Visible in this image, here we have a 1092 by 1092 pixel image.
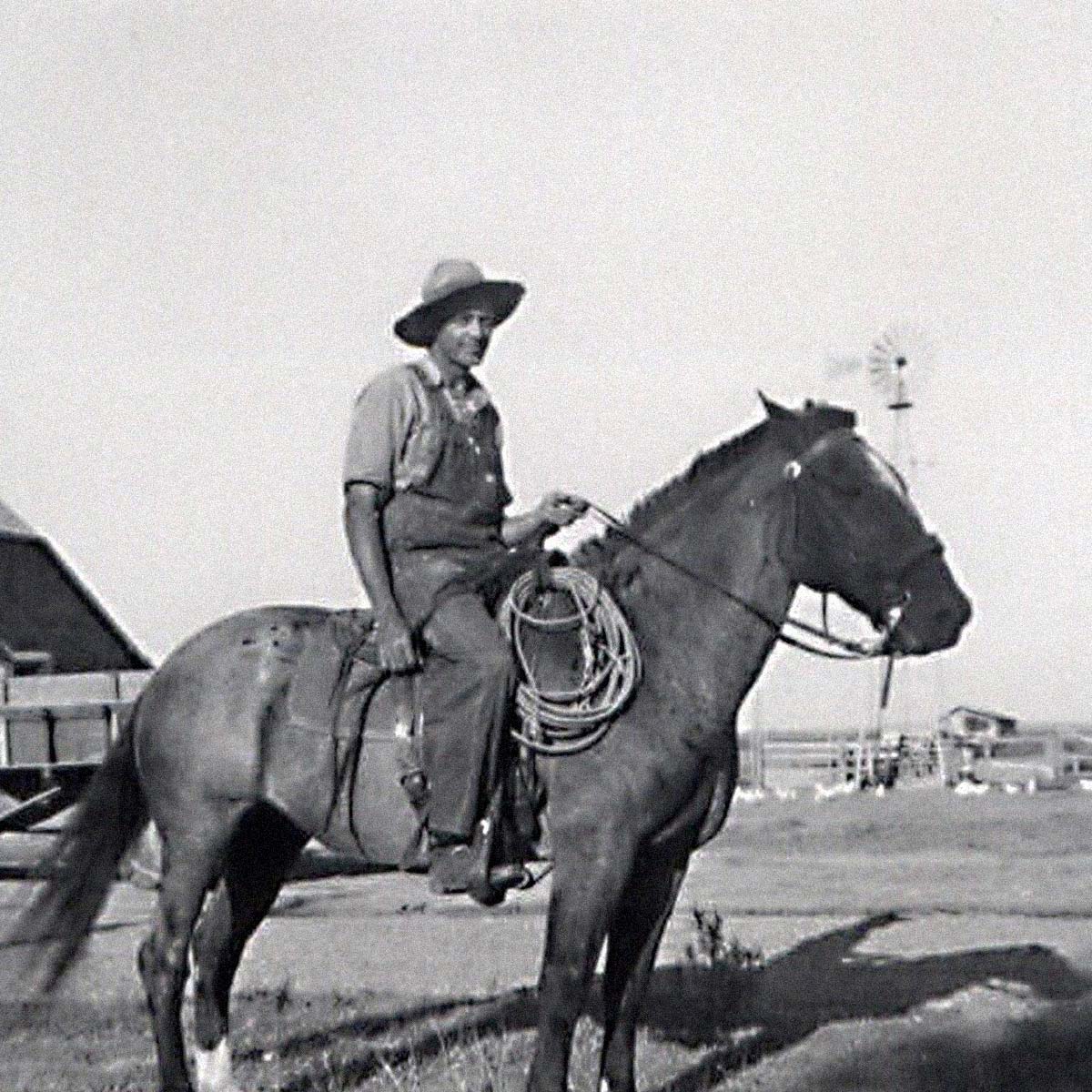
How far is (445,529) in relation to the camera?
7414 millimetres

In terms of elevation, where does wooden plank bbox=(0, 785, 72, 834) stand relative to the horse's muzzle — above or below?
below

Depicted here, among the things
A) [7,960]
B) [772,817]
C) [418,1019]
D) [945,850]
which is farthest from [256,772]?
[772,817]

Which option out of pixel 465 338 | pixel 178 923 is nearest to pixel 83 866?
pixel 178 923

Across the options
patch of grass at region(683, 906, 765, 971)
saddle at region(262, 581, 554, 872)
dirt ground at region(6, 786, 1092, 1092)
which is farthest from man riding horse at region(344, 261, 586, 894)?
patch of grass at region(683, 906, 765, 971)

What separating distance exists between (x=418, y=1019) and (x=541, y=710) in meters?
3.21

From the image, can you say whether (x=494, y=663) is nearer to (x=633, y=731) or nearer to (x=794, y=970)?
(x=633, y=731)

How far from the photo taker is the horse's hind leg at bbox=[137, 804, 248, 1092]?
25.2 feet

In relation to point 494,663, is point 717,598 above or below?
above

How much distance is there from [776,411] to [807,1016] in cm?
344

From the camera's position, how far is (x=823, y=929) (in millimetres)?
13992

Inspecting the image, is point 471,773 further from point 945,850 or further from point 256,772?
point 945,850

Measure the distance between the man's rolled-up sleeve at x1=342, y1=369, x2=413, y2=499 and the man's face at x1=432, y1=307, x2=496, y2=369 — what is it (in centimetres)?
22

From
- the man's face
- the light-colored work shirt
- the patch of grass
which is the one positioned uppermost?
the man's face

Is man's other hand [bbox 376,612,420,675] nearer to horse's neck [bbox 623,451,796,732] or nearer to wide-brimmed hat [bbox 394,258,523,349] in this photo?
horse's neck [bbox 623,451,796,732]
